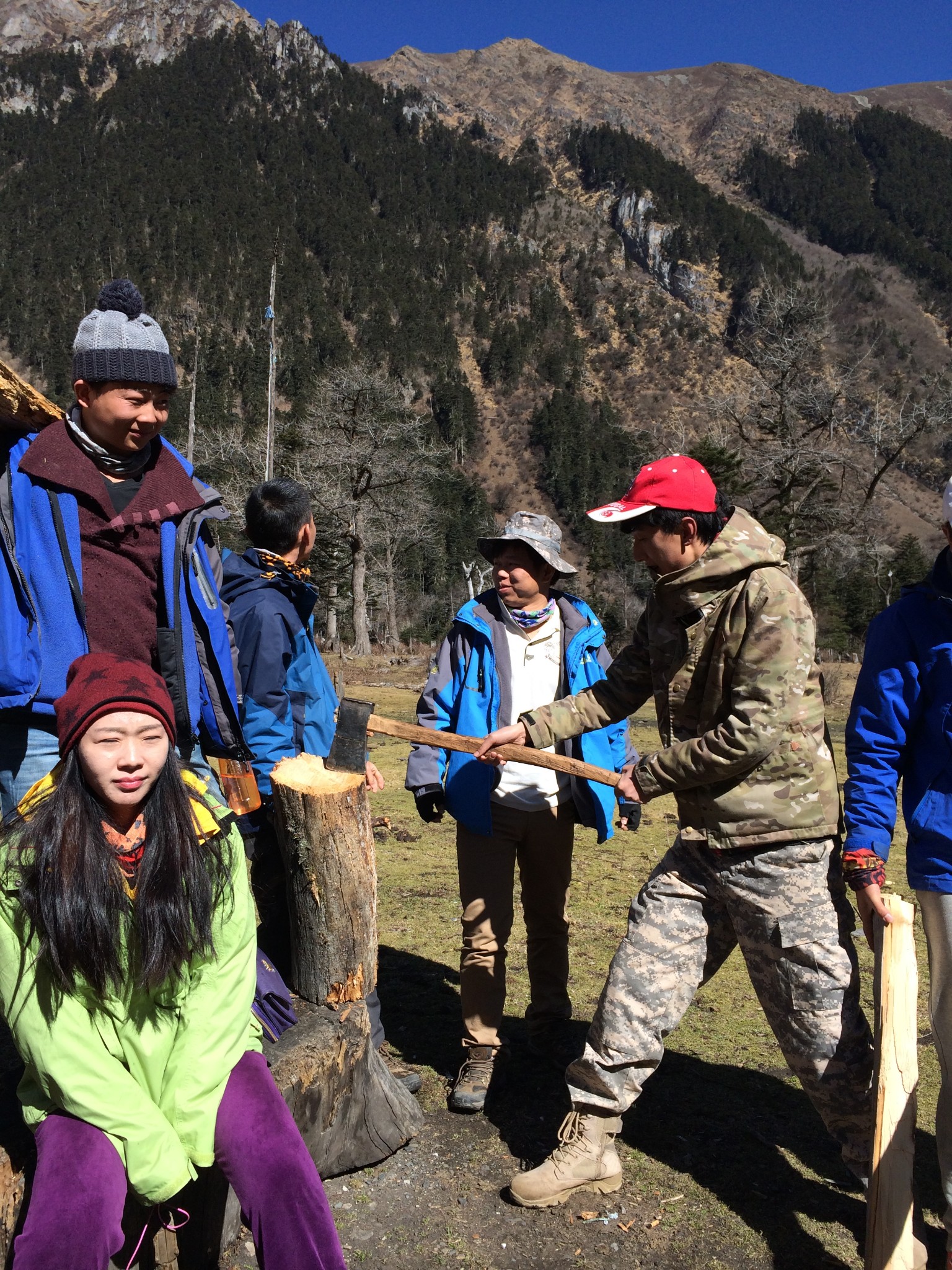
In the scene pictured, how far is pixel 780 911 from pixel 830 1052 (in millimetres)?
384

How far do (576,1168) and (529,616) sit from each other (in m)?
1.75

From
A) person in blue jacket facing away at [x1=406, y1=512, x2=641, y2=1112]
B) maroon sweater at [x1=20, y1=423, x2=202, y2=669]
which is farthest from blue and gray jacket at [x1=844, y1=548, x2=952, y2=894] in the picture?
maroon sweater at [x1=20, y1=423, x2=202, y2=669]

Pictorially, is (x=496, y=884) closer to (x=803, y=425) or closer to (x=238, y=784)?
(x=238, y=784)

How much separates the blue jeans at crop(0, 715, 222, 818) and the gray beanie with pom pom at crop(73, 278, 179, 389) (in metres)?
0.91

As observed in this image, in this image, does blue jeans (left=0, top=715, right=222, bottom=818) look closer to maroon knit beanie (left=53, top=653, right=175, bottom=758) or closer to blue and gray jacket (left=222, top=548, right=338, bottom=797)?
maroon knit beanie (left=53, top=653, right=175, bottom=758)

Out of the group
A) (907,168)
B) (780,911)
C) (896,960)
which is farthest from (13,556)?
(907,168)

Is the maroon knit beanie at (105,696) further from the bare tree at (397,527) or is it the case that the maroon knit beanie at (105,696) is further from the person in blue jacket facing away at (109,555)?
the bare tree at (397,527)

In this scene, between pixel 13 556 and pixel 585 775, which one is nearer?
pixel 13 556

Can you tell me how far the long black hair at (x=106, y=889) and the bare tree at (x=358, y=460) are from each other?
30593mm

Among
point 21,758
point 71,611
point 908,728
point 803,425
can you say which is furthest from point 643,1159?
point 803,425

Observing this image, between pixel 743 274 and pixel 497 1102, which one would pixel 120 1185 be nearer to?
pixel 497 1102

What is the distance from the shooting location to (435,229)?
127 metres

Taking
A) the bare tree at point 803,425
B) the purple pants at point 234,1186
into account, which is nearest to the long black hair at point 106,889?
the purple pants at point 234,1186

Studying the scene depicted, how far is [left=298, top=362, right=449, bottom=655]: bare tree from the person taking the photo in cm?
3409
